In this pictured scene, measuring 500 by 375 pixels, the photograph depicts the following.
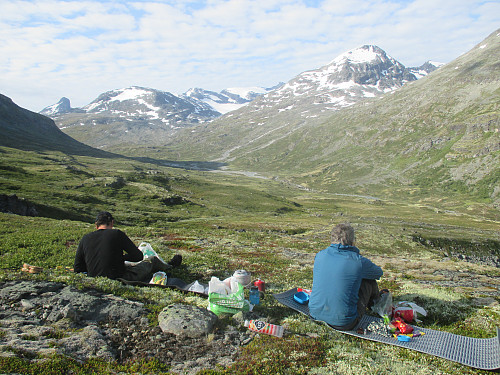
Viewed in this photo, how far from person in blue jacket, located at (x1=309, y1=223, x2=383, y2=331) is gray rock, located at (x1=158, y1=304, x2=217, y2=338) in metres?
4.12

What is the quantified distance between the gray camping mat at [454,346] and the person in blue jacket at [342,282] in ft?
2.26

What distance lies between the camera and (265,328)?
33.0ft

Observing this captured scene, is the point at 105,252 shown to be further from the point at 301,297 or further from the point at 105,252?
the point at 301,297

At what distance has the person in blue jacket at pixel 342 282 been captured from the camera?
10.6 meters

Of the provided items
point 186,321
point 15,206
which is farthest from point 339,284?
point 15,206

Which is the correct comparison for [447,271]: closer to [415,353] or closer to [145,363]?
[415,353]

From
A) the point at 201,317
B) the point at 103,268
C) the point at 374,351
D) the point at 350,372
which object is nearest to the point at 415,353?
the point at 374,351

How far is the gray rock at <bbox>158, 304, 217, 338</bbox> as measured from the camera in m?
9.68

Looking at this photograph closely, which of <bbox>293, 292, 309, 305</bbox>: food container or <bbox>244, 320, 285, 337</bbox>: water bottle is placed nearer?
<bbox>244, 320, 285, 337</bbox>: water bottle

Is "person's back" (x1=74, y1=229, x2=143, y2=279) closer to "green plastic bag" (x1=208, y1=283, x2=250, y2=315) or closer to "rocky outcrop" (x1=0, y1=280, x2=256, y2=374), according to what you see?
"rocky outcrop" (x1=0, y1=280, x2=256, y2=374)

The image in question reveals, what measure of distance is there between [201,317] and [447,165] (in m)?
230

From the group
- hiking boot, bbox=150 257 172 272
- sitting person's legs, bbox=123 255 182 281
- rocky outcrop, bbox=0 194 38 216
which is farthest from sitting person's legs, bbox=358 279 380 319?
rocky outcrop, bbox=0 194 38 216

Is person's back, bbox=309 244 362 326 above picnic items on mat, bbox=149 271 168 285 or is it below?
above

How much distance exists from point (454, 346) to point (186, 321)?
29.4 feet
